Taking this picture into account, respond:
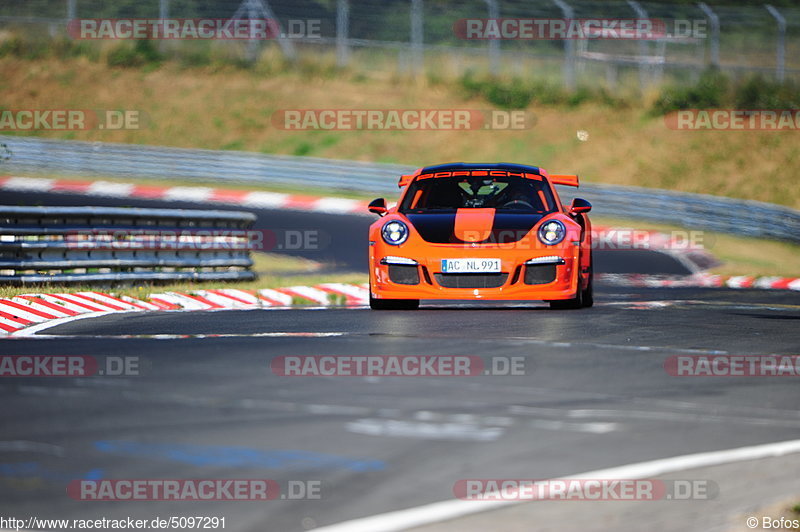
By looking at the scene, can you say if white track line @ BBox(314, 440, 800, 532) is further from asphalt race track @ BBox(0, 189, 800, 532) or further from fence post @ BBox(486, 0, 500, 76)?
fence post @ BBox(486, 0, 500, 76)

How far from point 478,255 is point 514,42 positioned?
30.5 metres

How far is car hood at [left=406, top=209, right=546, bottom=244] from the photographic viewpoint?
469 inches

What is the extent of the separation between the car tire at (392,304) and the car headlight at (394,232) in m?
0.62

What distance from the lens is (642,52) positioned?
36.7 metres

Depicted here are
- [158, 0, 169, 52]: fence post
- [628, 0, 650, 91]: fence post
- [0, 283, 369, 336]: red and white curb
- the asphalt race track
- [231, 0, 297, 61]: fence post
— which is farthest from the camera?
[158, 0, 169, 52]: fence post

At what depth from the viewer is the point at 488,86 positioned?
134 ft

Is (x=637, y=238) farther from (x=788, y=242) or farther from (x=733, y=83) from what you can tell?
(x=733, y=83)

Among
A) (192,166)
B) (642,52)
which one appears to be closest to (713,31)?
(642,52)

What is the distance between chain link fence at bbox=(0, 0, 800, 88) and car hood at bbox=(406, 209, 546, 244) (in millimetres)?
19510

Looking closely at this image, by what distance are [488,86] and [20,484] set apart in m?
36.7

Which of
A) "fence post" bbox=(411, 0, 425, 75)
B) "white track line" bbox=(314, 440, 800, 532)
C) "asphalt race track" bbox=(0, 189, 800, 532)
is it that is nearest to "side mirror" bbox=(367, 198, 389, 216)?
"asphalt race track" bbox=(0, 189, 800, 532)

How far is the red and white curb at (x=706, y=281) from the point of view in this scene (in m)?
19.9

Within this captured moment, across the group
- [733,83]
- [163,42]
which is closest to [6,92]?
[163,42]

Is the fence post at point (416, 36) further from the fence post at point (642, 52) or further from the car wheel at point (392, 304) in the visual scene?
the car wheel at point (392, 304)
